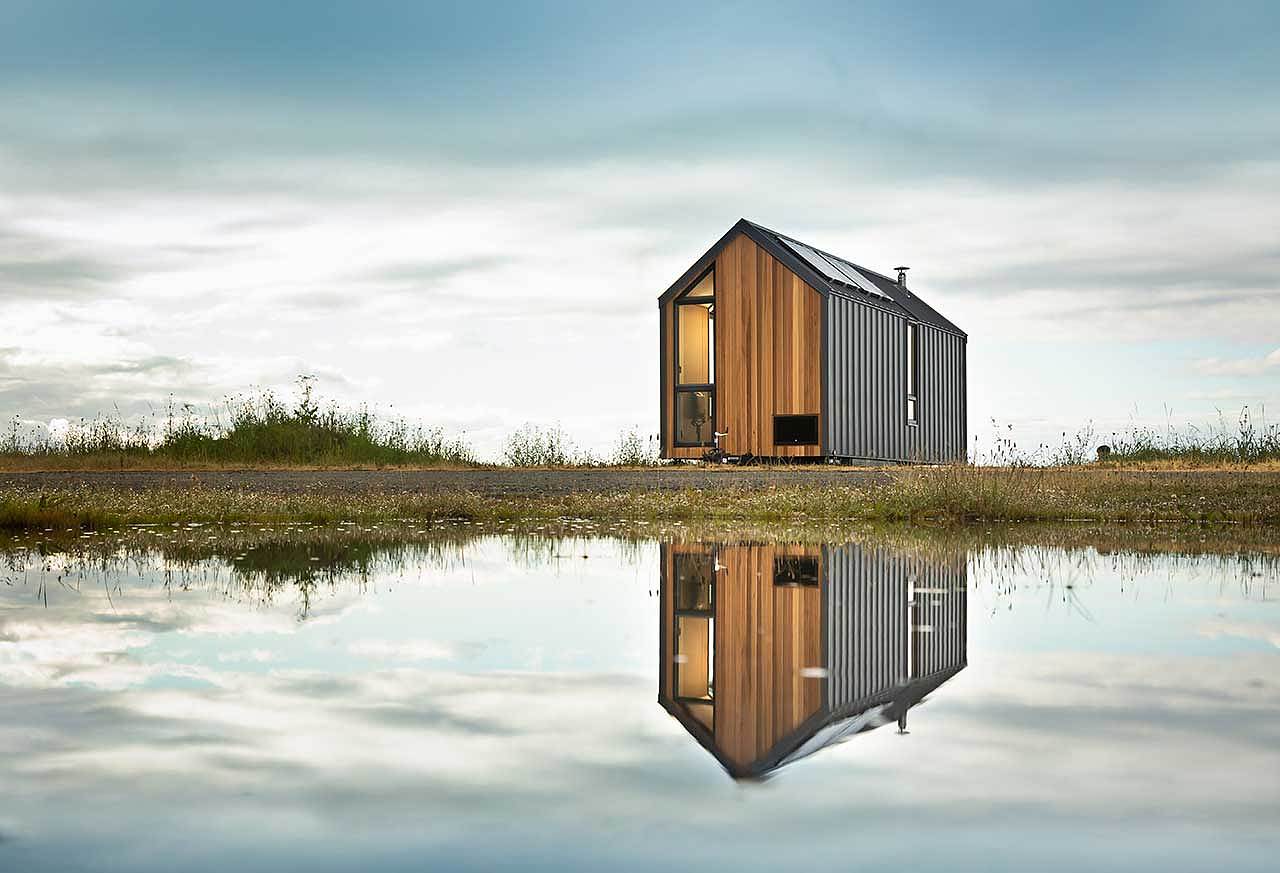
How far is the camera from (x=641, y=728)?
2961 mm

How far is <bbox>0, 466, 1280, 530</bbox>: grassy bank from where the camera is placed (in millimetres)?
12812

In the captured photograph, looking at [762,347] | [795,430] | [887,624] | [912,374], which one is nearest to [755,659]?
[887,624]

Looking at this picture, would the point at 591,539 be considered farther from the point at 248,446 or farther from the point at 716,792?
the point at 248,446

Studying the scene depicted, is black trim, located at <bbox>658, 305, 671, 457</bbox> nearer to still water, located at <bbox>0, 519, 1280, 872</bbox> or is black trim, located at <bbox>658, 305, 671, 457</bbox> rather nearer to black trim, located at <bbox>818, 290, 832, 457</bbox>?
black trim, located at <bbox>818, 290, 832, 457</bbox>

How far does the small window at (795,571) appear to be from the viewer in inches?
258

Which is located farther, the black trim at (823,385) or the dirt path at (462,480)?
the black trim at (823,385)

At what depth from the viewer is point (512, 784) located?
8.03 ft

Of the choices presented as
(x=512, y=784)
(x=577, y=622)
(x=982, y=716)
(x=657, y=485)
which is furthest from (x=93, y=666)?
(x=657, y=485)

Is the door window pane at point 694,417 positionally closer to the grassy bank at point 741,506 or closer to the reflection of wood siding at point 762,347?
the reflection of wood siding at point 762,347

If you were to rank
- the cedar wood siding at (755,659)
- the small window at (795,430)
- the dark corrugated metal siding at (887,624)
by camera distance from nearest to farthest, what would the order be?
the cedar wood siding at (755,659)
the dark corrugated metal siding at (887,624)
the small window at (795,430)

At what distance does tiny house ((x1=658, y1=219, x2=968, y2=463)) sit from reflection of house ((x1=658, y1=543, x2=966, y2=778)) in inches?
671

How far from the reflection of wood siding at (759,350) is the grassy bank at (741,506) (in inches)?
387

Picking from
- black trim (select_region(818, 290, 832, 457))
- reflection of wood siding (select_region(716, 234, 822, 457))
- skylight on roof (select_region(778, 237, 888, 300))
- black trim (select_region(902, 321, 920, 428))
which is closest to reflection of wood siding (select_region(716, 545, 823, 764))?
black trim (select_region(818, 290, 832, 457))

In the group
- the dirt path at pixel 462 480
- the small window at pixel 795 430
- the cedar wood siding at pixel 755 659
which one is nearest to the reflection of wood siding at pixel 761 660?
the cedar wood siding at pixel 755 659
